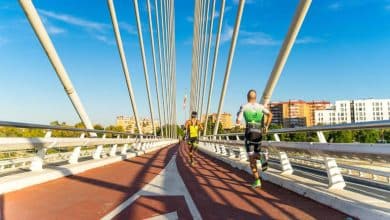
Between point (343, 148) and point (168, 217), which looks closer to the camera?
point (168, 217)

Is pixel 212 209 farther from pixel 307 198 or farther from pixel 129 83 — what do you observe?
pixel 129 83

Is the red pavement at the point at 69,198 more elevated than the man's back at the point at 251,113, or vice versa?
the man's back at the point at 251,113

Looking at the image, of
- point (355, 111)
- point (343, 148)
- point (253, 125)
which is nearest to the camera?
point (343, 148)

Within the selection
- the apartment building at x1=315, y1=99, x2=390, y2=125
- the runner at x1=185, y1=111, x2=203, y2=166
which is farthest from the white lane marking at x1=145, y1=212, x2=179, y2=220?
the apartment building at x1=315, y1=99, x2=390, y2=125

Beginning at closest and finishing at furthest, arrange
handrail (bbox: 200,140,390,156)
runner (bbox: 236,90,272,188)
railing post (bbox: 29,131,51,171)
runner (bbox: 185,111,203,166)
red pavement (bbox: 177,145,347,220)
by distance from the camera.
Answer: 1. handrail (bbox: 200,140,390,156)
2. red pavement (bbox: 177,145,347,220)
3. runner (bbox: 236,90,272,188)
4. railing post (bbox: 29,131,51,171)
5. runner (bbox: 185,111,203,166)

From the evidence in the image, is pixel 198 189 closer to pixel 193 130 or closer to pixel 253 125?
pixel 253 125

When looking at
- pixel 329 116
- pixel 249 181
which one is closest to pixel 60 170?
pixel 249 181

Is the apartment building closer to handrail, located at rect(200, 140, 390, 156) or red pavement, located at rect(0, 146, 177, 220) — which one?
handrail, located at rect(200, 140, 390, 156)

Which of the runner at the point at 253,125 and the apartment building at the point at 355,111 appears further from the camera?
the apartment building at the point at 355,111

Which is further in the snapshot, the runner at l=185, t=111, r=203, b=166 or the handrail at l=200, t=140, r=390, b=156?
the runner at l=185, t=111, r=203, b=166

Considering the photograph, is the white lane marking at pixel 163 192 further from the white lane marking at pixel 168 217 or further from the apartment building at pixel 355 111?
the apartment building at pixel 355 111

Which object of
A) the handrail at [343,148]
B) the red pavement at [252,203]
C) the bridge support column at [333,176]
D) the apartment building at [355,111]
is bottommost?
the red pavement at [252,203]

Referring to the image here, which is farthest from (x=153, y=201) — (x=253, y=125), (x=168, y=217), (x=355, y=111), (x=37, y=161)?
(x=355, y=111)

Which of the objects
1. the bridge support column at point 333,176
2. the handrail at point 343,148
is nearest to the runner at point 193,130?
the handrail at point 343,148
